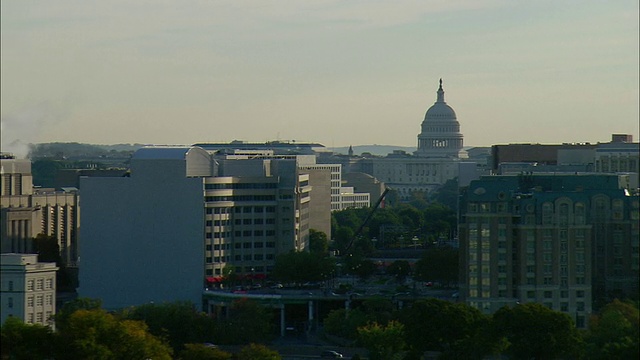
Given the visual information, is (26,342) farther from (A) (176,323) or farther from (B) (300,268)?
(B) (300,268)

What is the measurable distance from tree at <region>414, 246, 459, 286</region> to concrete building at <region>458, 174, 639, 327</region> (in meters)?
8.76

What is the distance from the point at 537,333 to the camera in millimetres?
45000

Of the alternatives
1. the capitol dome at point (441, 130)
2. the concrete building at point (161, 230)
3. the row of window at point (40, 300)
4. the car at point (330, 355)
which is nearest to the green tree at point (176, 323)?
the row of window at point (40, 300)

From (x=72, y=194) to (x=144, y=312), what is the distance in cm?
2435

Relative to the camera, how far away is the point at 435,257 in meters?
64.2

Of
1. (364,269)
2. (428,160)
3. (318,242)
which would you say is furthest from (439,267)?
(428,160)

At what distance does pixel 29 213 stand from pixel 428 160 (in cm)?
11019

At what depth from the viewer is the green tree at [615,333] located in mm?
35175

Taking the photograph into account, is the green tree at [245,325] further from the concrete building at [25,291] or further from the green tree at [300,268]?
the green tree at [300,268]

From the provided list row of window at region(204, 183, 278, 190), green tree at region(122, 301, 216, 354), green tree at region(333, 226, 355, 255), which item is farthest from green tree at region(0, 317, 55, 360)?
green tree at region(333, 226, 355, 255)

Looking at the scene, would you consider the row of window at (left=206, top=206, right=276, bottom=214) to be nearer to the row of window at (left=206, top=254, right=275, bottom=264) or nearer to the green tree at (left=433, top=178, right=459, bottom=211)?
the row of window at (left=206, top=254, right=275, bottom=264)

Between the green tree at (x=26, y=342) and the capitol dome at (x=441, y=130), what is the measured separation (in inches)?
5402

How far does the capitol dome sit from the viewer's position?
179125 mm

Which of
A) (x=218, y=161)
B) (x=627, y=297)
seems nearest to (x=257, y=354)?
(x=627, y=297)
